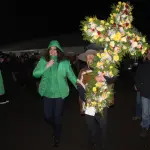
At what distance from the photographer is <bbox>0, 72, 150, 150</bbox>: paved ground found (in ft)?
17.4

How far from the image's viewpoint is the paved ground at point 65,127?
531 cm

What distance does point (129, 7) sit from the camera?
185 inches

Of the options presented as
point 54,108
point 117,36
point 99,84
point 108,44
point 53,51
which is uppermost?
point 117,36

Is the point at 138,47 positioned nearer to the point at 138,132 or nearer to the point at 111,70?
the point at 111,70

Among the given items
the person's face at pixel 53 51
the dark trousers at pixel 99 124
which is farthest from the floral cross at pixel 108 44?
the person's face at pixel 53 51

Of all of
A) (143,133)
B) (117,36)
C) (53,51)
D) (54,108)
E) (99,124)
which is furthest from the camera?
(143,133)

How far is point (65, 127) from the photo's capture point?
617 centimetres

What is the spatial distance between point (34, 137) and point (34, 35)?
15549mm

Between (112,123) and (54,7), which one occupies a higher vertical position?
(54,7)

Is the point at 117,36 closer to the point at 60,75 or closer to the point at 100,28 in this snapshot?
the point at 100,28

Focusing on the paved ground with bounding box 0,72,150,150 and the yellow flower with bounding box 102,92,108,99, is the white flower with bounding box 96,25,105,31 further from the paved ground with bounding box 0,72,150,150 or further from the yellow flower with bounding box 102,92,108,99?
the paved ground with bounding box 0,72,150,150

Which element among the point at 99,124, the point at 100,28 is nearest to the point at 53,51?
the point at 100,28

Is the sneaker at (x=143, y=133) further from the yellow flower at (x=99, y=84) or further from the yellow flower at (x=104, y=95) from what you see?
the yellow flower at (x=99, y=84)

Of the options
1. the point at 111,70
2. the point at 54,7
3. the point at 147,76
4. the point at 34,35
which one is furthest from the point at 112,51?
the point at 54,7
